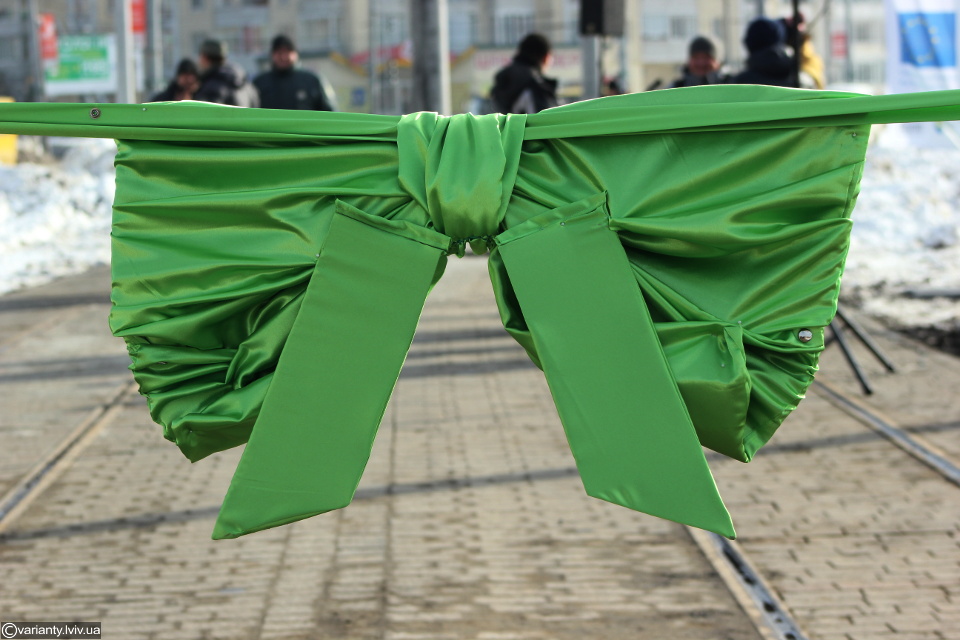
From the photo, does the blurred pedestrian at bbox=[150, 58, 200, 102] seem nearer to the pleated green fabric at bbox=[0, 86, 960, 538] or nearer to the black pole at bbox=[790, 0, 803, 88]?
the black pole at bbox=[790, 0, 803, 88]

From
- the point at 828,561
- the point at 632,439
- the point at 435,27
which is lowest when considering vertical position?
the point at 828,561

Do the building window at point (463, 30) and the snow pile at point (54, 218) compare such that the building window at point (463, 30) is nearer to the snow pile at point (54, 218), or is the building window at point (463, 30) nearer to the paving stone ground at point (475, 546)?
the snow pile at point (54, 218)

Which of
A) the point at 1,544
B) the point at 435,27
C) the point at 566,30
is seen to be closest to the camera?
the point at 1,544

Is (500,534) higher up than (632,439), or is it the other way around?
(632,439)

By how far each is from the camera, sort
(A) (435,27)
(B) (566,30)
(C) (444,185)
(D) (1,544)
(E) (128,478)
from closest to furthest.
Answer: (C) (444,185) < (D) (1,544) < (E) (128,478) < (A) (435,27) < (B) (566,30)

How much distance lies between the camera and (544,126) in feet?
7.52

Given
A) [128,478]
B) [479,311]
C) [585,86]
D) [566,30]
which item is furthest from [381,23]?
[128,478]

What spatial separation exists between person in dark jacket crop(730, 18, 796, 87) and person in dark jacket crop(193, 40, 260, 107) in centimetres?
365

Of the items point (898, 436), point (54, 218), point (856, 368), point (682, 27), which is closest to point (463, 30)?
point (682, 27)

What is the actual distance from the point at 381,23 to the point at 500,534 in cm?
5655

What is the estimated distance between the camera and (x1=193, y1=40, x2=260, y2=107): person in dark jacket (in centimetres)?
877

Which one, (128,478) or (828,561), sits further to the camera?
(128,478)

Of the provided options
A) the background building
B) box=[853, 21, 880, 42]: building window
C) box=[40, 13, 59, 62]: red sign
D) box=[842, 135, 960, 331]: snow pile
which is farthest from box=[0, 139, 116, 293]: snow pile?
box=[853, 21, 880, 42]: building window

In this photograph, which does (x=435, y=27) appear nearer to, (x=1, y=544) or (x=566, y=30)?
(x=1, y=544)
